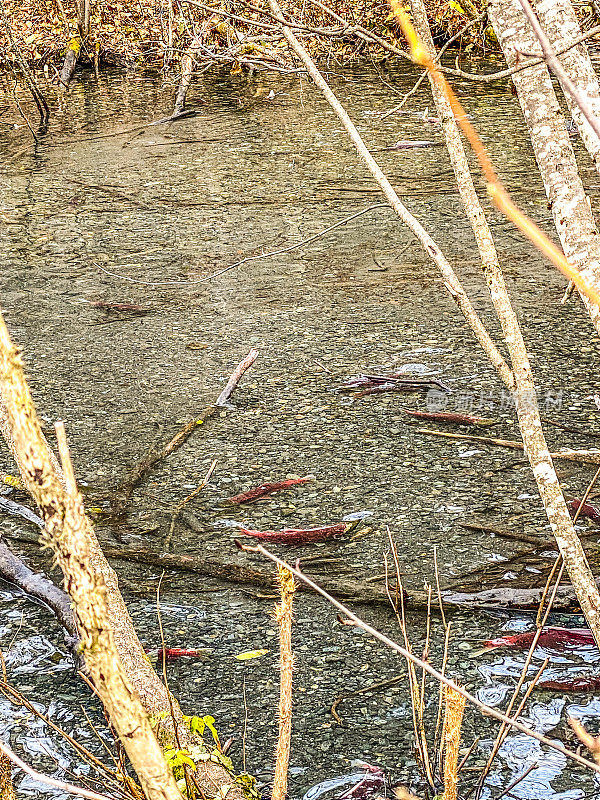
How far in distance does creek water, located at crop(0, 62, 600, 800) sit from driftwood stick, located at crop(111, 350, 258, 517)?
36 millimetres

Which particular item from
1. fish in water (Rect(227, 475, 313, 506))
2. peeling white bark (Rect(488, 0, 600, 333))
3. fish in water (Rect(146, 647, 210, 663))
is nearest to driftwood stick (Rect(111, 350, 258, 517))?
fish in water (Rect(227, 475, 313, 506))

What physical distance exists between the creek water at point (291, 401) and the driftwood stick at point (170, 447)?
1.4 inches

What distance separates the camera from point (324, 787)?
1887 millimetres

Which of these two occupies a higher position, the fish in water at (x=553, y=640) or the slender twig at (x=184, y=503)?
the slender twig at (x=184, y=503)

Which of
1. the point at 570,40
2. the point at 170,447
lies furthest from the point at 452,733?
the point at 170,447

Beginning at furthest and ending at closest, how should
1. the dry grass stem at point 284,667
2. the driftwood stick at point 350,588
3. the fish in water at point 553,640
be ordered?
the driftwood stick at point 350,588 < the fish in water at point 553,640 < the dry grass stem at point 284,667

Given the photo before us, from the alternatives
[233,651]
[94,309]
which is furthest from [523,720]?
[94,309]

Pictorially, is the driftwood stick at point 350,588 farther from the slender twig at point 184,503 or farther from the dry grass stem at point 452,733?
the dry grass stem at point 452,733

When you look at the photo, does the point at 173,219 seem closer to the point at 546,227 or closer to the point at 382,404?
the point at 546,227

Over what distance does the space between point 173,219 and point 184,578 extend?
11.0 feet

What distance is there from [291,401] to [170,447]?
0.53 m

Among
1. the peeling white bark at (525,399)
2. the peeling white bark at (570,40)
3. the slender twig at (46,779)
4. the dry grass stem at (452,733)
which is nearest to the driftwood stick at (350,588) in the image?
the peeling white bark at (525,399)

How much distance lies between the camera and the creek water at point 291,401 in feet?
7.00

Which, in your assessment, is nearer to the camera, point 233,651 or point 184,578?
point 233,651
